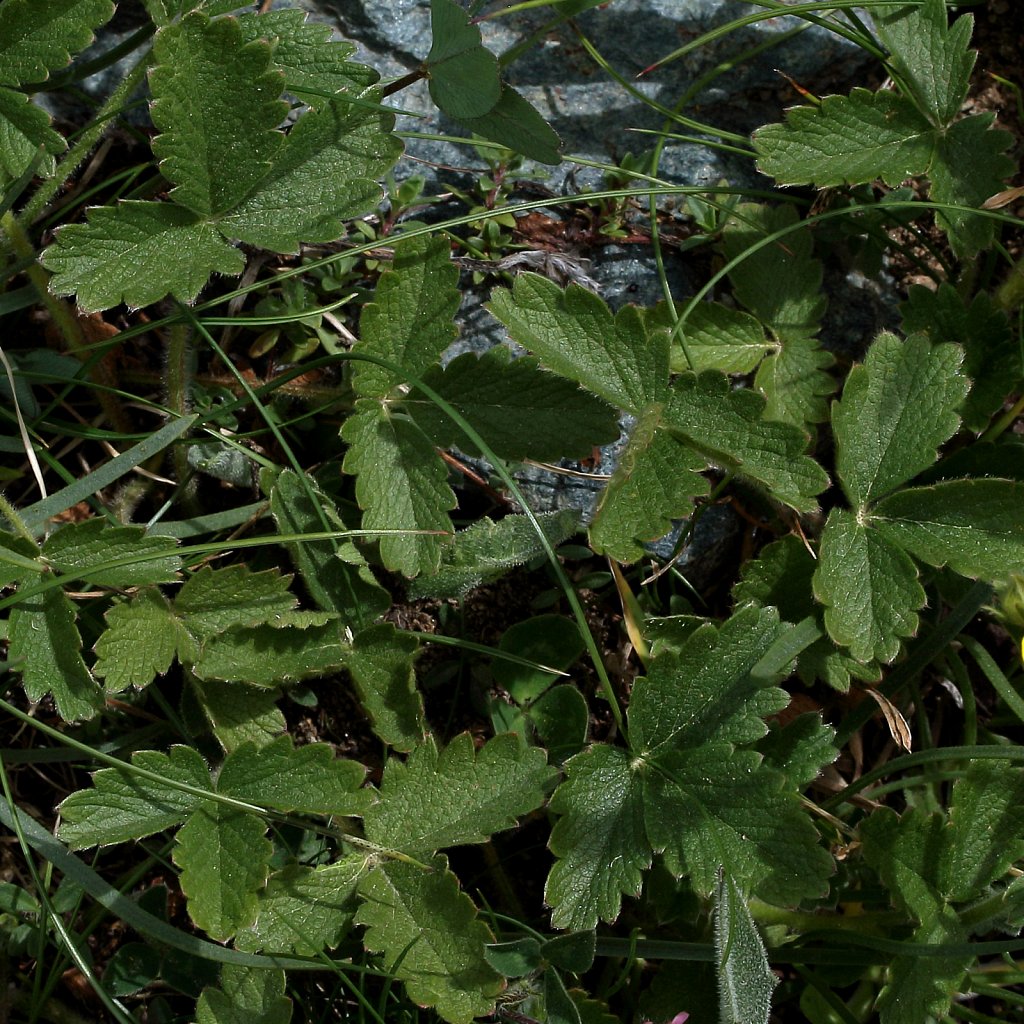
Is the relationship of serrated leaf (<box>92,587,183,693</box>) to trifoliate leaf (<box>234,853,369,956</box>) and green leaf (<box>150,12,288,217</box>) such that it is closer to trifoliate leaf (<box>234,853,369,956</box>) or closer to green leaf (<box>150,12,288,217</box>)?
trifoliate leaf (<box>234,853,369,956</box>)

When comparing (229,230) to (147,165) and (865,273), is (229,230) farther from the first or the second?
(865,273)

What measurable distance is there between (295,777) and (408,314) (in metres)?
1.05

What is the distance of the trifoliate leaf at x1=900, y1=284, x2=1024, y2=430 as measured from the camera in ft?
8.94

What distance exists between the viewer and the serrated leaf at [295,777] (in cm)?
229

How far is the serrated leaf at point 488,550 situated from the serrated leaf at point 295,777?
0.50 m

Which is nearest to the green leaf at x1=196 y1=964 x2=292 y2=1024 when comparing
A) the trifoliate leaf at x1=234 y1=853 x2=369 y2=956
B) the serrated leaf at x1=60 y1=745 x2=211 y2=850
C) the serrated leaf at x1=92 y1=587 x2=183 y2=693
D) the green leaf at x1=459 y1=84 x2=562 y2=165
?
the trifoliate leaf at x1=234 y1=853 x2=369 y2=956

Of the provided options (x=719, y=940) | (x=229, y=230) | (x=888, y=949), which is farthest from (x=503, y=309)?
(x=888, y=949)

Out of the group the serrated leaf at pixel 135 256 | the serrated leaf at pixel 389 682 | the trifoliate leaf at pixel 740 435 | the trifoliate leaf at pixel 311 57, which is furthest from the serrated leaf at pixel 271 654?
the trifoliate leaf at pixel 311 57

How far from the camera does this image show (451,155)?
9.72 feet

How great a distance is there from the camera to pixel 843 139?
8.85 ft

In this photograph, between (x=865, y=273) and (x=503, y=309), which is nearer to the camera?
(x=503, y=309)

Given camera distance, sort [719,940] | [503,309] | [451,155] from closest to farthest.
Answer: [719,940] < [503,309] < [451,155]

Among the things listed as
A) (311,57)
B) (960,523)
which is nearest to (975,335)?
(960,523)

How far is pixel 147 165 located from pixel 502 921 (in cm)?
202
